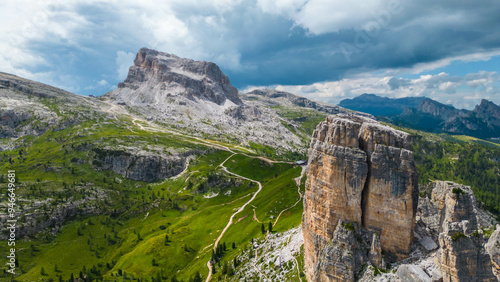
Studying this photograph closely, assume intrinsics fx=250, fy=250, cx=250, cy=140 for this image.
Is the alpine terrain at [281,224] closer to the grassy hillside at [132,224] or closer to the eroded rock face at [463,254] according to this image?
the eroded rock face at [463,254]

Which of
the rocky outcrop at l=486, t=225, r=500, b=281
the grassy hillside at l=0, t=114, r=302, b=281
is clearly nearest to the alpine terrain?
the rocky outcrop at l=486, t=225, r=500, b=281

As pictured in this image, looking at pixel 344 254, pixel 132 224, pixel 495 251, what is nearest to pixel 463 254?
pixel 495 251

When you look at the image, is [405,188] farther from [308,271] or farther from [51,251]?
[51,251]

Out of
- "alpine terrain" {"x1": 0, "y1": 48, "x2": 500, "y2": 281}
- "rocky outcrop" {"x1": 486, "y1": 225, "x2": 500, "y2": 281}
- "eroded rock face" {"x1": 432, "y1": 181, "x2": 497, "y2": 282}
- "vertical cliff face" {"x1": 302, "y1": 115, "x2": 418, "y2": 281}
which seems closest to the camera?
"eroded rock face" {"x1": 432, "y1": 181, "x2": 497, "y2": 282}

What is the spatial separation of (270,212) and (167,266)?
2144 inches

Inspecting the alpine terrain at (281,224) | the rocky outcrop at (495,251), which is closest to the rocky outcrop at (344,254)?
the alpine terrain at (281,224)

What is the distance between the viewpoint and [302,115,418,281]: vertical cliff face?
4441cm

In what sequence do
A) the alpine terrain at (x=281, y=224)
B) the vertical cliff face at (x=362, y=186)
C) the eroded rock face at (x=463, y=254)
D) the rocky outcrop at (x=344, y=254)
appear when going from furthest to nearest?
the rocky outcrop at (x=344, y=254) → the vertical cliff face at (x=362, y=186) → the alpine terrain at (x=281, y=224) → the eroded rock face at (x=463, y=254)

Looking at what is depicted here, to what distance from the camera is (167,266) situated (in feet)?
378

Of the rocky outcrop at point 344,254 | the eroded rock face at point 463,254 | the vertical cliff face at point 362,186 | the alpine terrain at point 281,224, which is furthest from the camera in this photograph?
the rocky outcrop at point 344,254

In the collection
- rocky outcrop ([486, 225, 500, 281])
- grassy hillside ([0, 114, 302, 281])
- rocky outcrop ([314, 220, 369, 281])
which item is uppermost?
rocky outcrop ([486, 225, 500, 281])

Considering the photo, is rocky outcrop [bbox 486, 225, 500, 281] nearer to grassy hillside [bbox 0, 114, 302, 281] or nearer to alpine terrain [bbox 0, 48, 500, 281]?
alpine terrain [bbox 0, 48, 500, 281]

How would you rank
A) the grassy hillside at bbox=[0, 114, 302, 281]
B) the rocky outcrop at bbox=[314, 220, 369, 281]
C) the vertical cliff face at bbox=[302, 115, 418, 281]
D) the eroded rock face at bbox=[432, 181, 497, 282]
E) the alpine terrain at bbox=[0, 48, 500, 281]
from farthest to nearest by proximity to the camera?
the grassy hillside at bbox=[0, 114, 302, 281] → the rocky outcrop at bbox=[314, 220, 369, 281] → the vertical cliff face at bbox=[302, 115, 418, 281] → the alpine terrain at bbox=[0, 48, 500, 281] → the eroded rock face at bbox=[432, 181, 497, 282]

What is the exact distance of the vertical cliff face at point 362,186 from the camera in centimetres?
4441
